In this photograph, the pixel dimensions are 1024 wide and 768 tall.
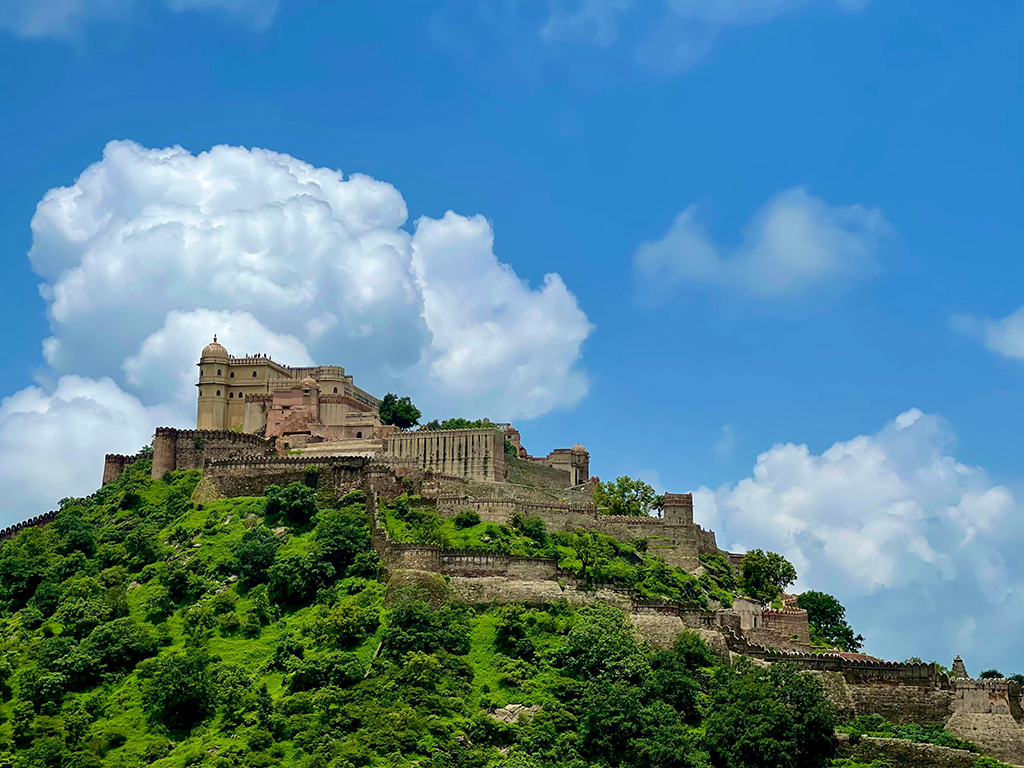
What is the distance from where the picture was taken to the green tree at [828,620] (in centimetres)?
9288

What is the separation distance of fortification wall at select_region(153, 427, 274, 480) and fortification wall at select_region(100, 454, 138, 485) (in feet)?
17.9

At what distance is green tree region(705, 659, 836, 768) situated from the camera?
6050cm

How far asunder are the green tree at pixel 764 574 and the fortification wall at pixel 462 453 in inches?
710

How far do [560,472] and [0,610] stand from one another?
4377 centimetres

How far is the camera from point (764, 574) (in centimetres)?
9650

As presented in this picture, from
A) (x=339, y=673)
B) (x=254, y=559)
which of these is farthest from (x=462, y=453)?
(x=339, y=673)

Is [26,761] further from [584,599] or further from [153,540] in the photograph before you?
[584,599]

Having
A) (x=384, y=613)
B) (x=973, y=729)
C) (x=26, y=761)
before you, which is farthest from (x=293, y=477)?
(x=973, y=729)

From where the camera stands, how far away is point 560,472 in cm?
10912

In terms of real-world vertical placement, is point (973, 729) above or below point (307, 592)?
below

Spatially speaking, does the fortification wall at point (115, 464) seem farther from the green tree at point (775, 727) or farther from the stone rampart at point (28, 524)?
the green tree at point (775, 727)

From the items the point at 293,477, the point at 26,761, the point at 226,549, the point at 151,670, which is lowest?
the point at 26,761

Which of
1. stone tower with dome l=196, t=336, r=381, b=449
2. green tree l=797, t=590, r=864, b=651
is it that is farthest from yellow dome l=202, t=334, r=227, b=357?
green tree l=797, t=590, r=864, b=651

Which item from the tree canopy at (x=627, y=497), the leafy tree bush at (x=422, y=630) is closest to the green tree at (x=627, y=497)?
the tree canopy at (x=627, y=497)
